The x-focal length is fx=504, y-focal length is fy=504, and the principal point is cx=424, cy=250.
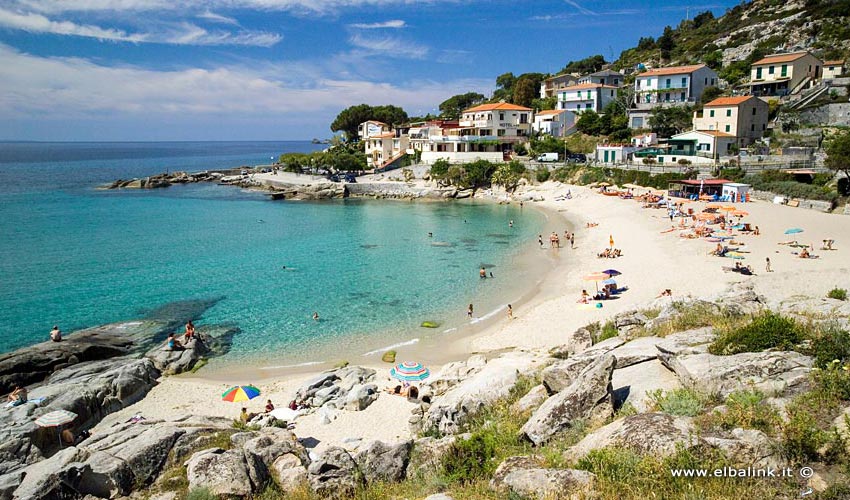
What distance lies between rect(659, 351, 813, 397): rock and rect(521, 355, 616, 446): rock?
172cm

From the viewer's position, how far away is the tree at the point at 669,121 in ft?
215

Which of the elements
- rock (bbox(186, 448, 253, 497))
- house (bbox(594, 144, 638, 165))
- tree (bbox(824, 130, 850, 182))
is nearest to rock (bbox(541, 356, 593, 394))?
rock (bbox(186, 448, 253, 497))

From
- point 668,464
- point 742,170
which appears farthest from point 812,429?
point 742,170

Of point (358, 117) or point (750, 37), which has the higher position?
point (750, 37)

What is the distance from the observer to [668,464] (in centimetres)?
692

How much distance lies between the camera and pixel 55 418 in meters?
14.7

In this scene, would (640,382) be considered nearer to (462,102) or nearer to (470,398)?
(470,398)

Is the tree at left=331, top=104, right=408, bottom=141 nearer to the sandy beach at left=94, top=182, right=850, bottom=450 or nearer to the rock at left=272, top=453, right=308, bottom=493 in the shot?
the sandy beach at left=94, top=182, right=850, bottom=450

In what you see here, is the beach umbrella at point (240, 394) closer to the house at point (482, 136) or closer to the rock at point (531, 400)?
the rock at point (531, 400)

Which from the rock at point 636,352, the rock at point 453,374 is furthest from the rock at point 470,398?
the rock at point 636,352

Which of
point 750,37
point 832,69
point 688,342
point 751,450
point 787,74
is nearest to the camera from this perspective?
point 751,450

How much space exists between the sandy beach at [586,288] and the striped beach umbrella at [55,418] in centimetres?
159

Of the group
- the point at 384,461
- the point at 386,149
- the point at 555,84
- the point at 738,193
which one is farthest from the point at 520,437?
the point at 555,84

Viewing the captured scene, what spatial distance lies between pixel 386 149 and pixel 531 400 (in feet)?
261
